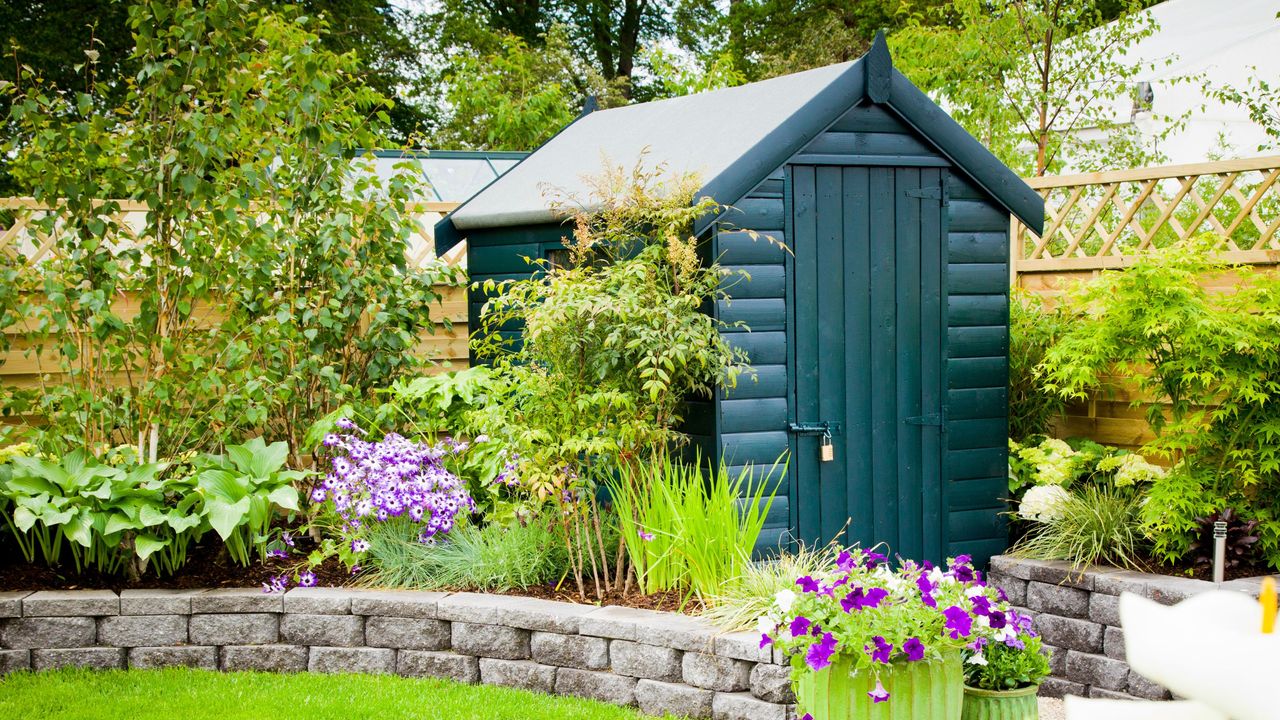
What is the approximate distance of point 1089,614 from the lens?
16.7 ft

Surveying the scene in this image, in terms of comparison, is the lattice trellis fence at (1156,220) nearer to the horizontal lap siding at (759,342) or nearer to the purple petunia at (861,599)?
the horizontal lap siding at (759,342)

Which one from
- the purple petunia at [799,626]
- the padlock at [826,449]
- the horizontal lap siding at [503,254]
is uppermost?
the horizontal lap siding at [503,254]

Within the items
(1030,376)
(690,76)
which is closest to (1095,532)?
(1030,376)

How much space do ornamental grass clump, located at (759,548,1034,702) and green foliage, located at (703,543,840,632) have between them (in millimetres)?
518

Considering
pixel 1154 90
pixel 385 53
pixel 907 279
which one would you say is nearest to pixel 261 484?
pixel 907 279

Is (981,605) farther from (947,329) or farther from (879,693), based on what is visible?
(947,329)

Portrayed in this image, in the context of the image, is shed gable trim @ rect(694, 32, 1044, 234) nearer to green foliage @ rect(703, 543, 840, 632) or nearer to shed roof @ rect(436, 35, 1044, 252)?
shed roof @ rect(436, 35, 1044, 252)

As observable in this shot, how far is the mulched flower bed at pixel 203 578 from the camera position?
5090 mm

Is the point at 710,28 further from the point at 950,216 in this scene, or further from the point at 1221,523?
the point at 1221,523

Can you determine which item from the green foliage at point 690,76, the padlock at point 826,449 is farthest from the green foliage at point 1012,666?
the green foliage at point 690,76

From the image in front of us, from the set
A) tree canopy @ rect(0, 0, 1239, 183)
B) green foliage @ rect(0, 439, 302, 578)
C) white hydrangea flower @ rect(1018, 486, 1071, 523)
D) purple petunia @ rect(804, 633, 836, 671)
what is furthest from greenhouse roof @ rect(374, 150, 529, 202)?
purple petunia @ rect(804, 633, 836, 671)

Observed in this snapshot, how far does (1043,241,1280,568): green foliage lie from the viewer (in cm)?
496

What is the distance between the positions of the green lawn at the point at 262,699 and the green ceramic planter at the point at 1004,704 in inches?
52.9

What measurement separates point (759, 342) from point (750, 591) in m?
1.19
